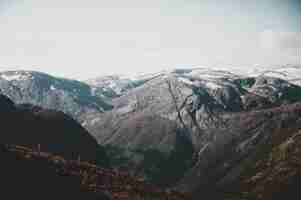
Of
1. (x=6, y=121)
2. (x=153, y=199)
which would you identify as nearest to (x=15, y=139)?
(x=6, y=121)

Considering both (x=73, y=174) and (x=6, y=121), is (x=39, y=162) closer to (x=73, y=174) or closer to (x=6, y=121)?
(x=73, y=174)

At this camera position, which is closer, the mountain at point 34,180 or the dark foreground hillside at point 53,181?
the mountain at point 34,180

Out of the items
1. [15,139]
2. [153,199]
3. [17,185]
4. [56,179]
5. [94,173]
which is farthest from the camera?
[15,139]

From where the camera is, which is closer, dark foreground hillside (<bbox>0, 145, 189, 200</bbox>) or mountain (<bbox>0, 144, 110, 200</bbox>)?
mountain (<bbox>0, 144, 110, 200</bbox>)

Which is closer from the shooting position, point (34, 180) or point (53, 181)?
point (34, 180)

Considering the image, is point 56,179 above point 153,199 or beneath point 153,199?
above

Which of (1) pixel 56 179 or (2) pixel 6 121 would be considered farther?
(2) pixel 6 121

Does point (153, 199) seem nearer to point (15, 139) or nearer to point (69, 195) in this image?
point (69, 195)

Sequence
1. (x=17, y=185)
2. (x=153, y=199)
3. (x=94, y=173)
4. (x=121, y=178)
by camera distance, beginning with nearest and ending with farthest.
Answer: (x=17, y=185) → (x=153, y=199) → (x=94, y=173) → (x=121, y=178)

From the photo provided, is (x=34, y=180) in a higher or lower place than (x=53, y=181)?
higher

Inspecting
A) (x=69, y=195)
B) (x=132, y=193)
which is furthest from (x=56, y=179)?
(x=132, y=193)
